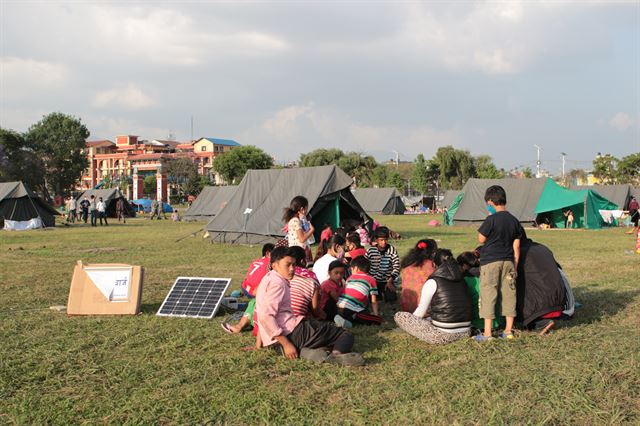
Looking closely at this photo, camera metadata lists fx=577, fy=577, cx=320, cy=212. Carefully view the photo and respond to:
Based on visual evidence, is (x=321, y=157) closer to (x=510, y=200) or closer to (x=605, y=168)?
(x=605, y=168)

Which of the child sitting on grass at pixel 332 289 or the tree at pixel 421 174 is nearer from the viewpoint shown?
the child sitting on grass at pixel 332 289

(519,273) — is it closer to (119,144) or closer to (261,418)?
(261,418)

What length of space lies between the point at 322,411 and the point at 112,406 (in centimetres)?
153

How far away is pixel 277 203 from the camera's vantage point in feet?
58.1

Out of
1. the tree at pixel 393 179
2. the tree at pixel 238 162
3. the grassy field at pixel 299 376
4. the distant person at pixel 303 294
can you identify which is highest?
the tree at pixel 238 162

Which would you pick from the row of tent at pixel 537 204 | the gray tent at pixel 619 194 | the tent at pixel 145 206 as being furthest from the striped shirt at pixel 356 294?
the tent at pixel 145 206

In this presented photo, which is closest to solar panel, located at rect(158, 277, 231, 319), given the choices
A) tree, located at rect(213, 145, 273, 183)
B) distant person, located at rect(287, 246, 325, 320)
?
distant person, located at rect(287, 246, 325, 320)

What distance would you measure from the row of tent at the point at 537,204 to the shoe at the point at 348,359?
74.5 ft

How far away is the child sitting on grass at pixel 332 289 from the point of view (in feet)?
22.8

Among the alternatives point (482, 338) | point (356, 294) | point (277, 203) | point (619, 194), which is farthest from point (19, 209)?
point (619, 194)

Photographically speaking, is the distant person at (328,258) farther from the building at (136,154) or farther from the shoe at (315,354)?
the building at (136,154)

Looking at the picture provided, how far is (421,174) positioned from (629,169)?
22.0 metres

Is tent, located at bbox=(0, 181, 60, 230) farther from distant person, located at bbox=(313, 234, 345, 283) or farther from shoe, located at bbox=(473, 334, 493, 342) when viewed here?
shoe, located at bbox=(473, 334, 493, 342)

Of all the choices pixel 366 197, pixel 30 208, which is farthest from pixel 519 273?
pixel 366 197
